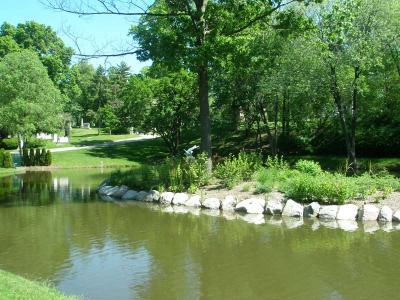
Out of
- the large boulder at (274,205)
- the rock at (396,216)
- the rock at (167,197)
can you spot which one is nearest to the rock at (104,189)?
the rock at (167,197)

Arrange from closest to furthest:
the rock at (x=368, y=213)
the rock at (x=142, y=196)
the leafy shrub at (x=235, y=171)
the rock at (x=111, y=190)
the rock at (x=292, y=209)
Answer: the rock at (x=368, y=213) < the rock at (x=292, y=209) < the leafy shrub at (x=235, y=171) < the rock at (x=142, y=196) < the rock at (x=111, y=190)

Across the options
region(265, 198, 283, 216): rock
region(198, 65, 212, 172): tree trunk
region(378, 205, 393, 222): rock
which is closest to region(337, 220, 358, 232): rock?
region(378, 205, 393, 222): rock

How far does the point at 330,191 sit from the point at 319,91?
11462 millimetres

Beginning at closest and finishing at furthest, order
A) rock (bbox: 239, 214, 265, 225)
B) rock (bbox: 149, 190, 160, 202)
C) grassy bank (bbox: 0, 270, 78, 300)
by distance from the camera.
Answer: grassy bank (bbox: 0, 270, 78, 300), rock (bbox: 239, 214, 265, 225), rock (bbox: 149, 190, 160, 202)

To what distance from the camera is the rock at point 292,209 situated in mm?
15164

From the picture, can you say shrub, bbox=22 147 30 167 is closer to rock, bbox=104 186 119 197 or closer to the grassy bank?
rock, bbox=104 186 119 197

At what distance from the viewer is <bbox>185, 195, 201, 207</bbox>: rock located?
17312mm

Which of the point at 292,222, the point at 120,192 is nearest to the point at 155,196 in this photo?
the point at 120,192

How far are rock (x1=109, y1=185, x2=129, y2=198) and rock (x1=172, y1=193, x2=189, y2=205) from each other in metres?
3.11

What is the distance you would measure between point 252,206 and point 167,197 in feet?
12.1

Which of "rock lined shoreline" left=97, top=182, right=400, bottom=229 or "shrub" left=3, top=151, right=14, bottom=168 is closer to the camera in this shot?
"rock lined shoreline" left=97, top=182, right=400, bottom=229

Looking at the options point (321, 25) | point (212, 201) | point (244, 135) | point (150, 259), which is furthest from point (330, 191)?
point (244, 135)

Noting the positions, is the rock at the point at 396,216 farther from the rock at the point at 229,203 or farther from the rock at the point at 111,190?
the rock at the point at 111,190

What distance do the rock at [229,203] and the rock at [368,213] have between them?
166 inches
